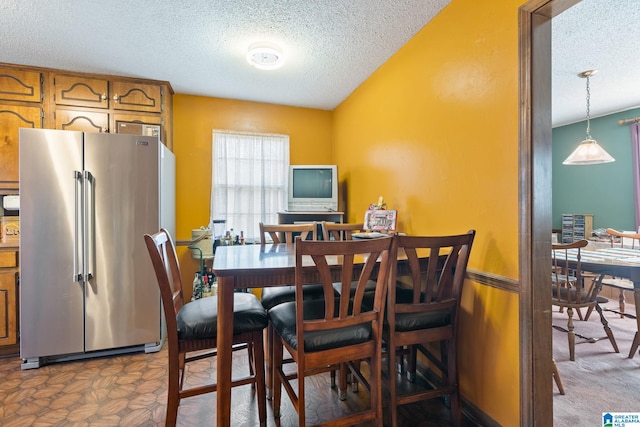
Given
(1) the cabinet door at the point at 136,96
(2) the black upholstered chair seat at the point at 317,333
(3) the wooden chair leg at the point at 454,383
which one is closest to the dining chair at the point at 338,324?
(2) the black upholstered chair seat at the point at 317,333

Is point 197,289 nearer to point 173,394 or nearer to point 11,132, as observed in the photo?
point 173,394

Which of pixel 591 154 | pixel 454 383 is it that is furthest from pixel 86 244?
pixel 591 154

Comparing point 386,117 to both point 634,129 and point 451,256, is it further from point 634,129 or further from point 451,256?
point 634,129

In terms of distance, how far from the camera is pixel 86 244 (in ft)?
7.83

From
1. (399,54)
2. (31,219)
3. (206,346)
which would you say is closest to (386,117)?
(399,54)

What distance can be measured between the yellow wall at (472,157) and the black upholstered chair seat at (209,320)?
1.24 metres

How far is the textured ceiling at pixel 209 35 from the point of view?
1983 mm

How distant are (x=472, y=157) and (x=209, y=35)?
2.11 meters

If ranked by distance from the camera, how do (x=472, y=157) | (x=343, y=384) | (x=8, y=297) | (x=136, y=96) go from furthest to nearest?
1. (x=136, y=96)
2. (x=8, y=297)
3. (x=343, y=384)
4. (x=472, y=157)

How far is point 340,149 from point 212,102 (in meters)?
1.66

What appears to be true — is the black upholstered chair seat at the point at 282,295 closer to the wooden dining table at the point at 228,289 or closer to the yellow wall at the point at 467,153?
the wooden dining table at the point at 228,289

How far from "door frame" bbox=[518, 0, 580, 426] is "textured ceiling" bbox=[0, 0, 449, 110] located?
2.79ft

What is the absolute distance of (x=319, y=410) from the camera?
1777 mm

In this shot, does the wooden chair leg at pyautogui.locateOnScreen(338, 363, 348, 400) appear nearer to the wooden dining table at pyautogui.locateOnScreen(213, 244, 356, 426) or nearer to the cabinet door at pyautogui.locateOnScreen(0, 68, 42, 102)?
the wooden dining table at pyautogui.locateOnScreen(213, 244, 356, 426)
